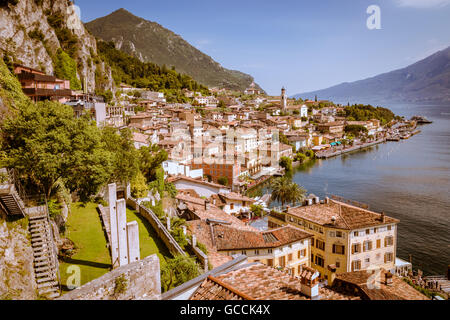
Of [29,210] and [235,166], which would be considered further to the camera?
[235,166]

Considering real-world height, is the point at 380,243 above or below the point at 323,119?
below

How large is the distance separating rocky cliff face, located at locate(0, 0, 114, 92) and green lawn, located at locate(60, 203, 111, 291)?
1565cm

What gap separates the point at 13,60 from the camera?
2047 centimetres

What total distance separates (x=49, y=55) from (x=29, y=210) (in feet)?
88.1

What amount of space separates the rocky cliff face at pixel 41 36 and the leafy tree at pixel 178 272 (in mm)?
20304

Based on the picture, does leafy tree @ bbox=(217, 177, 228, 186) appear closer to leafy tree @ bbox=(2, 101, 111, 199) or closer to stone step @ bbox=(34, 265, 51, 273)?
leafy tree @ bbox=(2, 101, 111, 199)

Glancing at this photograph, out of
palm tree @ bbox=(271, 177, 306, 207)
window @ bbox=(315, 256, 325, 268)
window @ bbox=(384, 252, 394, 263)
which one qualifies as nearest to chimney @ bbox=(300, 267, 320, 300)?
window @ bbox=(315, 256, 325, 268)

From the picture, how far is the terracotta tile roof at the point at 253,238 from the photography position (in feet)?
44.8

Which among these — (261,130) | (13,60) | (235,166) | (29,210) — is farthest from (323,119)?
(29,210)

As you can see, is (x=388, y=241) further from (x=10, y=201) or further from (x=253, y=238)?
(x=10, y=201)

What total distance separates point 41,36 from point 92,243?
26.0 meters

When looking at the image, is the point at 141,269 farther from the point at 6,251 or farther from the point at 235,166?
the point at 235,166

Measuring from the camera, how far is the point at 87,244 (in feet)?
29.2
